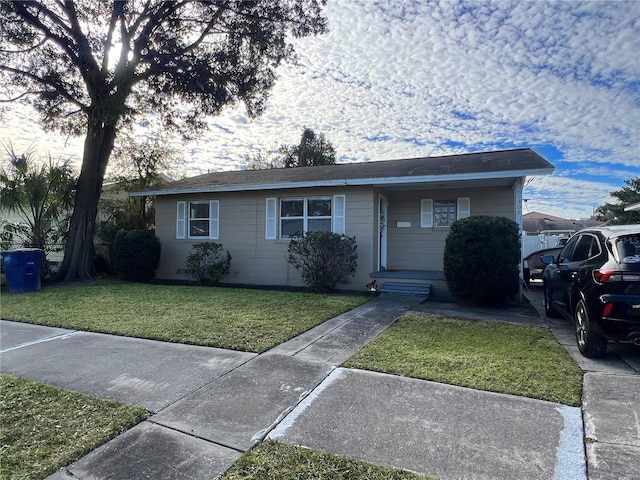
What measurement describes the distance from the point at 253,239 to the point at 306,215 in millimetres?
1839

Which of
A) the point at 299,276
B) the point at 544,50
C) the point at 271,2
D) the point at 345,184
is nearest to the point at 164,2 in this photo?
the point at 271,2

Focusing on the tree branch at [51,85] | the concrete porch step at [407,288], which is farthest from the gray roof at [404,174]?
the tree branch at [51,85]

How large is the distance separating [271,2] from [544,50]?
8.47 meters

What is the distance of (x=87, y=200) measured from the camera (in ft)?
41.7

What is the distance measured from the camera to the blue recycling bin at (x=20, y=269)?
9812 mm

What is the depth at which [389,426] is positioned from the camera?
298cm

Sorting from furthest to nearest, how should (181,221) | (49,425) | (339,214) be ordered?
(181,221)
(339,214)
(49,425)

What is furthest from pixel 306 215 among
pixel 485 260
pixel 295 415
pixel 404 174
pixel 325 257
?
pixel 295 415

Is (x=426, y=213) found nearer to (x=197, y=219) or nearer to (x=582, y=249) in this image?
(x=582, y=249)

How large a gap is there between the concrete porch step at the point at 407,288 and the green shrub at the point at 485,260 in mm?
1390

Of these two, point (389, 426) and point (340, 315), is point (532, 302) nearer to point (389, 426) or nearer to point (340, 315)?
point (340, 315)

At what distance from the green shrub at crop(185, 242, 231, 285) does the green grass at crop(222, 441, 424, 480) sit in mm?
9222

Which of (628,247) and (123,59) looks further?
(123,59)

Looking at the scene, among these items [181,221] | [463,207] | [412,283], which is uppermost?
[463,207]
